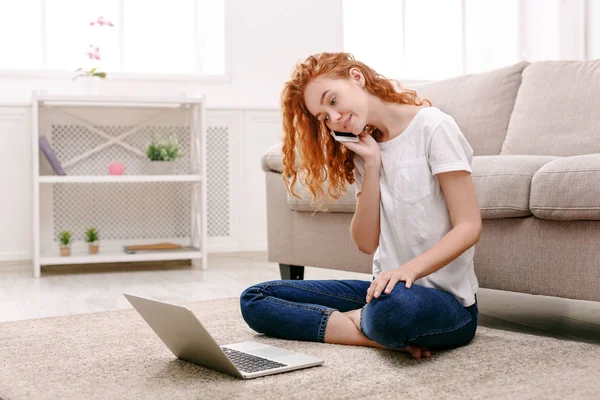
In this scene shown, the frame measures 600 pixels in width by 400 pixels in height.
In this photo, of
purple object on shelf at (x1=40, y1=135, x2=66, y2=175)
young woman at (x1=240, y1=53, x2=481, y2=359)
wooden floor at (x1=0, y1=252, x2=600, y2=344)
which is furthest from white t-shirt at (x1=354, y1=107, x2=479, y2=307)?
purple object on shelf at (x1=40, y1=135, x2=66, y2=175)

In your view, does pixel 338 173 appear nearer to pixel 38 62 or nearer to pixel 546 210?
pixel 546 210

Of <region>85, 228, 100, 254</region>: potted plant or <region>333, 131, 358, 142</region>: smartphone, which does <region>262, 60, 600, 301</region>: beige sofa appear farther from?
<region>85, 228, 100, 254</region>: potted plant

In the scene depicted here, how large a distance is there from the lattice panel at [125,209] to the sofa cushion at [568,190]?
236 cm

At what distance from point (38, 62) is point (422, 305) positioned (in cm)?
298

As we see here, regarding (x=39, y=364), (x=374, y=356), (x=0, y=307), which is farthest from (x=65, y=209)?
(x=374, y=356)

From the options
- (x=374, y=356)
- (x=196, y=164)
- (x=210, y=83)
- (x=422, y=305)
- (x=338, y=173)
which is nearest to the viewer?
(x=422, y=305)

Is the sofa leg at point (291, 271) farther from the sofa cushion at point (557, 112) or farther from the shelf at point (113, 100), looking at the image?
the shelf at point (113, 100)

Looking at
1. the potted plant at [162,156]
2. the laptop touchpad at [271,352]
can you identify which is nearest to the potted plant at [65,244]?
the potted plant at [162,156]

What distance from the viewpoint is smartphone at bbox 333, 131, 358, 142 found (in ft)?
5.25

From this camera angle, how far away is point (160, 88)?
3.91m

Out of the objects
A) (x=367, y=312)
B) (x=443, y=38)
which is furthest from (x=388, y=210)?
(x=443, y=38)

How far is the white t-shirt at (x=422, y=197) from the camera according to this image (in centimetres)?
156

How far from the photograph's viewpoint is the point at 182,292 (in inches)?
108

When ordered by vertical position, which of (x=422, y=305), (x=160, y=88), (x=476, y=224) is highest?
(x=160, y=88)
